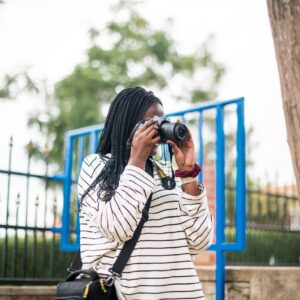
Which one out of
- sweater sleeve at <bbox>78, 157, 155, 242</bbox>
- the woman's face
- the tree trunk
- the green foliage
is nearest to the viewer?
sweater sleeve at <bbox>78, 157, 155, 242</bbox>

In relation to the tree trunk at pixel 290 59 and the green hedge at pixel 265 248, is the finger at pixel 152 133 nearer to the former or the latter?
the tree trunk at pixel 290 59

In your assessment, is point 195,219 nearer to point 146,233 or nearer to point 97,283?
point 146,233

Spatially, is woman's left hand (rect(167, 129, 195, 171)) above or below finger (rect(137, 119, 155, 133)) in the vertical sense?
below

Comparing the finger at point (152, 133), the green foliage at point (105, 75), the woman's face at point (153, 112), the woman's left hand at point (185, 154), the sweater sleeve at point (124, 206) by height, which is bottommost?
the sweater sleeve at point (124, 206)

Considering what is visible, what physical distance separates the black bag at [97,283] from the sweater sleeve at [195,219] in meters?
0.19

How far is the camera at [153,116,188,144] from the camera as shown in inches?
94.5

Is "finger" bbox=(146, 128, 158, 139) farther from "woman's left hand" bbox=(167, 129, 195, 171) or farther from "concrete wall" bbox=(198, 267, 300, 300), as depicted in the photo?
"concrete wall" bbox=(198, 267, 300, 300)

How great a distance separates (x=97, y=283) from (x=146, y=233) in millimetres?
262

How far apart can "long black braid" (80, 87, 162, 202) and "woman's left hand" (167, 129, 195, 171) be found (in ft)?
0.66

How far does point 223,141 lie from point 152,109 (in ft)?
5.14

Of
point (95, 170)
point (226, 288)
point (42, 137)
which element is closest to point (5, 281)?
point (226, 288)

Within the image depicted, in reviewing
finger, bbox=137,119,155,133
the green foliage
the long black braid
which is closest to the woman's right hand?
finger, bbox=137,119,155,133

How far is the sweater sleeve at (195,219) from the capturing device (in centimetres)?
249

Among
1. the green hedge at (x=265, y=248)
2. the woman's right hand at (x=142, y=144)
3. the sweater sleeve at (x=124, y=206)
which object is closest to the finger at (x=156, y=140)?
the woman's right hand at (x=142, y=144)
